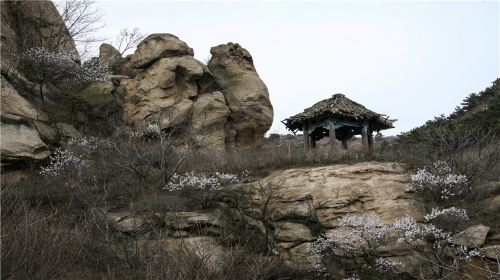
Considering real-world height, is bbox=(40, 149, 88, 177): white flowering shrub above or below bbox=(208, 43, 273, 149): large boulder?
below

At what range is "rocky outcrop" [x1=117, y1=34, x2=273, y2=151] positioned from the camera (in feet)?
86.1

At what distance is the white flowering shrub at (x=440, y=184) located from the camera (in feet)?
58.0

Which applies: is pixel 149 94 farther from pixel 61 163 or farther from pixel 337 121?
pixel 337 121

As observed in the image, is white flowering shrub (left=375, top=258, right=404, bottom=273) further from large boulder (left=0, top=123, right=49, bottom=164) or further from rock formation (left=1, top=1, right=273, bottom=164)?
large boulder (left=0, top=123, right=49, bottom=164)

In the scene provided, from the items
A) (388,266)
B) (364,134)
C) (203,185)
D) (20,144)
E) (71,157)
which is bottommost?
(388,266)

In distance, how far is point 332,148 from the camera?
67.5 feet

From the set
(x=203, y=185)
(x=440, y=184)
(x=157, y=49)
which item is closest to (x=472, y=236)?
(x=440, y=184)

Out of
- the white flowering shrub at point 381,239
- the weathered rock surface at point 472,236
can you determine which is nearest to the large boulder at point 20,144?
the white flowering shrub at point 381,239

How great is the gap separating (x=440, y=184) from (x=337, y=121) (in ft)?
18.7

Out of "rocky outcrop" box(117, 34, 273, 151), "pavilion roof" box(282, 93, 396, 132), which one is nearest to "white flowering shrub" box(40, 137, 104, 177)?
"rocky outcrop" box(117, 34, 273, 151)

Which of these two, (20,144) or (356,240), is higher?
(20,144)

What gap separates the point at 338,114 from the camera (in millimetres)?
21562

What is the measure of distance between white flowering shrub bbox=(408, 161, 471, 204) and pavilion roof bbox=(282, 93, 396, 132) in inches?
186

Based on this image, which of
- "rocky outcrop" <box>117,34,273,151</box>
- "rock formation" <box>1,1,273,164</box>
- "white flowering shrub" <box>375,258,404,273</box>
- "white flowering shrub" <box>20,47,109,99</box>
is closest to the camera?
"white flowering shrub" <box>375,258,404,273</box>
